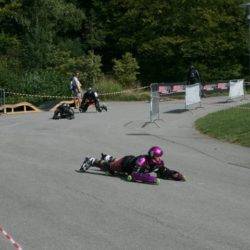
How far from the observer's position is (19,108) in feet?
113

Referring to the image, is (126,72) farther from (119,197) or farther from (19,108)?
(119,197)

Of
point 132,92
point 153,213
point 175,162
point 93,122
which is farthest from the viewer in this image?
point 132,92

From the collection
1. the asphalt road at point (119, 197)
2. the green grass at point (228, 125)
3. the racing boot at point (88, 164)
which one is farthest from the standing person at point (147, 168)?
the green grass at point (228, 125)

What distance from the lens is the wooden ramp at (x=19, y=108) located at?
110 feet

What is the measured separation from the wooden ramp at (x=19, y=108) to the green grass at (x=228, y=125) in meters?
10.2

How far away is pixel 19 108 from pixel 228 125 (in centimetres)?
1422

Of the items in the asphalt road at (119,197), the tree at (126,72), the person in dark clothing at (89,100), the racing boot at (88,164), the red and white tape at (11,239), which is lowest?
the asphalt road at (119,197)

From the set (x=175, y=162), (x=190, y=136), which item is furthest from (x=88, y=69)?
(x=175, y=162)

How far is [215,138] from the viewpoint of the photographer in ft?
70.7

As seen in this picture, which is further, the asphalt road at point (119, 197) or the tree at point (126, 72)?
the tree at point (126, 72)

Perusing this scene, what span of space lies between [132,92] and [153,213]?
107ft

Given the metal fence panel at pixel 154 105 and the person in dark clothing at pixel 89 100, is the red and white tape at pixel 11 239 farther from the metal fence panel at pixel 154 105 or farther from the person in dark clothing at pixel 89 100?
the person in dark clothing at pixel 89 100

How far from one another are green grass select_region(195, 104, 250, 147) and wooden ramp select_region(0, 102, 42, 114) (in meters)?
10.2

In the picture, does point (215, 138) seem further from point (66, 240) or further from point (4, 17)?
point (4, 17)
